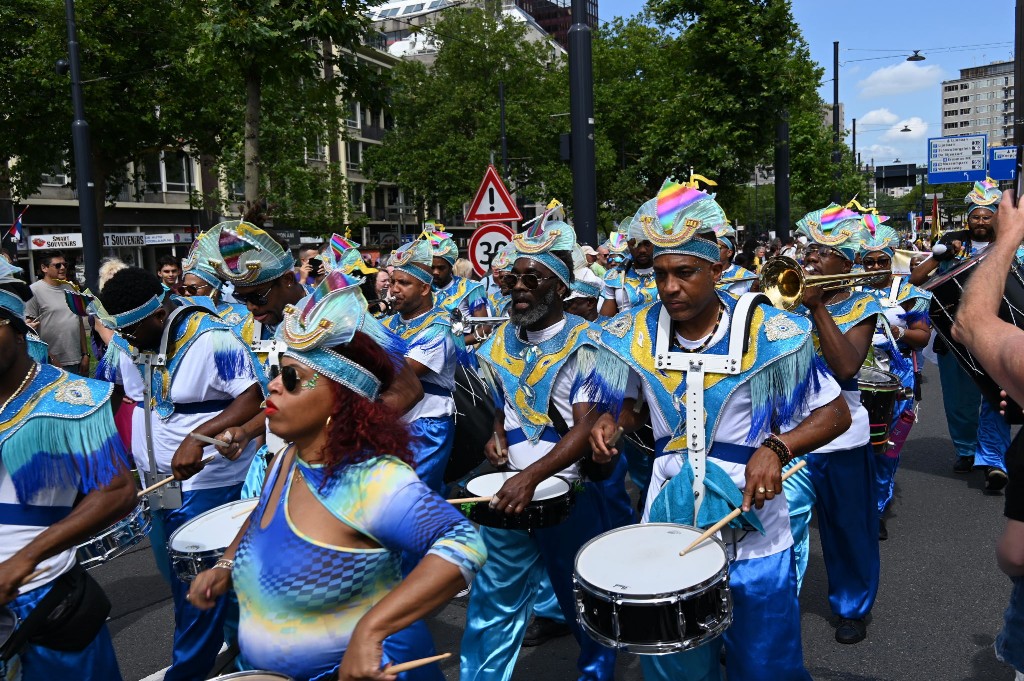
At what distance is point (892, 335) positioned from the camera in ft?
20.5

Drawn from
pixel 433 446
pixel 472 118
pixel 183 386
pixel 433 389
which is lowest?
pixel 433 446

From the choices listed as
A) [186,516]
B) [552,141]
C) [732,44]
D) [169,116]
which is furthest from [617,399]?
[552,141]

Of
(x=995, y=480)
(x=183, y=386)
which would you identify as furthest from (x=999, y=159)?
(x=183, y=386)

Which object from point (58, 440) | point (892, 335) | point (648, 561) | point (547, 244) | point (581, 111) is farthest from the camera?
point (581, 111)

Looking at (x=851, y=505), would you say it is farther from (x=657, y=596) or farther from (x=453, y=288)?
(x=453, y=288)

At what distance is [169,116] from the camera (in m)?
21.7

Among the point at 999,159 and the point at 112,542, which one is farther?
the point at 999,159

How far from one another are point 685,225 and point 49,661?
8.34 ft

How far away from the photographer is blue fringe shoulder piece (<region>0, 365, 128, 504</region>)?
2.83 metres

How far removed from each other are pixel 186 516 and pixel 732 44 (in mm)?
15113

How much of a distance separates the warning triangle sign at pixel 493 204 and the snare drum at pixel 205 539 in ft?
21.6

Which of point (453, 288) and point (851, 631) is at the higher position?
point (453, 288)

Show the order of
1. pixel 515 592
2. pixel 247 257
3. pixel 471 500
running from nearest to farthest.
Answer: pixel 471 500 < pixel 515 592 < pixel 247 257

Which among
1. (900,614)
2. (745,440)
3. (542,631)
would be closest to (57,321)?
(542,631)
